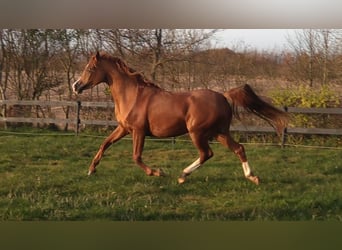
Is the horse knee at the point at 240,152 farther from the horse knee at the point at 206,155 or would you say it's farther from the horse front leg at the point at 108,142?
the horse front leg at the point at 108,142

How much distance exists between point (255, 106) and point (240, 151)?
13.5 inches

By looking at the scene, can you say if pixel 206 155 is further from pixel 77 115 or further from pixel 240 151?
pixel 77 115

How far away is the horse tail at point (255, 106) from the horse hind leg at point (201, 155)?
12.1 inches

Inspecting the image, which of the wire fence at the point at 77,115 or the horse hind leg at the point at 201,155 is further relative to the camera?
the wire fence at the point at 77,115

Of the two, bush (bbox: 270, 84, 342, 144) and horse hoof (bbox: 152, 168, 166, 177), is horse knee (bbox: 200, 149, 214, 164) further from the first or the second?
bush (bbox: 270, 84, 342, 144)

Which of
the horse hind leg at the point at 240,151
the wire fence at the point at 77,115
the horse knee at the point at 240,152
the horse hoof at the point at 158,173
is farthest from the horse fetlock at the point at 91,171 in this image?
the horse knee at the point at 240,152

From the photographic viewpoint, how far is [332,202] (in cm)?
338

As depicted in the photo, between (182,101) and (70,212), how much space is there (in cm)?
109

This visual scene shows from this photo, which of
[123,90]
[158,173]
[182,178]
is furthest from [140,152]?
[123,90]

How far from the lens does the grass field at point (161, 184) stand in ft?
11.0

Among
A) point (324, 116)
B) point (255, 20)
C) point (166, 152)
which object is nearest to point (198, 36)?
point (255, 20)

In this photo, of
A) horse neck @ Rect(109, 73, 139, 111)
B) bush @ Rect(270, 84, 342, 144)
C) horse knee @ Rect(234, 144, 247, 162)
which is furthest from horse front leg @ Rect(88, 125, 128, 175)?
bush @ Rect(270, 84, 342, 144)

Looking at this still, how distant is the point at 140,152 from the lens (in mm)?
3520

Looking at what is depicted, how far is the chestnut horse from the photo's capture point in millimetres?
3467
